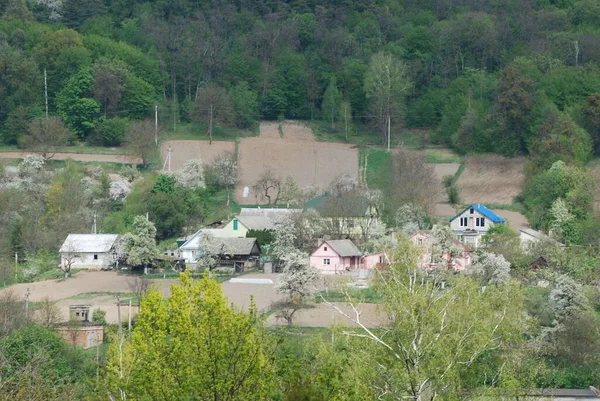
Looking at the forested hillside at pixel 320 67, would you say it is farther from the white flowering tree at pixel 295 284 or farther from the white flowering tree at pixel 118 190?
the white flowering tree at pixel 295 284

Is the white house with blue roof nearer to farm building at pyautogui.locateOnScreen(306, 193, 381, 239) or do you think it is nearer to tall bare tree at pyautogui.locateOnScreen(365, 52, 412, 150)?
farm building at pyautogui.locateOnScreen(306, 193, 381, 239)

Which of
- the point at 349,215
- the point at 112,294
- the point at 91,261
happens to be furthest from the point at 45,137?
the point at 112,294

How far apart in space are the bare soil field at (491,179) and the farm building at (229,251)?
13558mm

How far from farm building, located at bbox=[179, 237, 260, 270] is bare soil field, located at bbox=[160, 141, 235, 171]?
1568cm

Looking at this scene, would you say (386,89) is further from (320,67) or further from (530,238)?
(530,238)

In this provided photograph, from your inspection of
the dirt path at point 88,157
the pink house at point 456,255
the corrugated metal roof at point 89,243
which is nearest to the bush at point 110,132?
the dirt path at point 88,157

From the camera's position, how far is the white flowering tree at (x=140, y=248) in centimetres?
A: 4986

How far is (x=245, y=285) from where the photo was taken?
46.7 m

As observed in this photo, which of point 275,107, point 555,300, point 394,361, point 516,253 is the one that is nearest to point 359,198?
point 516,253

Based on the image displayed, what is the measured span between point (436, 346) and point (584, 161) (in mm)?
41804

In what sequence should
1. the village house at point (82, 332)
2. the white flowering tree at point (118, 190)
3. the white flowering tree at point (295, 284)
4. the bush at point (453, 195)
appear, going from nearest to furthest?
the village house at point (82, 332) → the white flowering tree at point (295, 284) → the white flowering tree at point (118, 190) → the bush at point (453, 195)

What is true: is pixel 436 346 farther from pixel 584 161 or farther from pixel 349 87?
pixel 349 87

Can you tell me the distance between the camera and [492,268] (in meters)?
45.3

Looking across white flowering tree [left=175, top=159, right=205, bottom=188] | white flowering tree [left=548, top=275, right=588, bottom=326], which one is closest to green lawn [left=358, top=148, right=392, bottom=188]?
white flowering tree [left=175, top=159, right=205, bottom=188]
